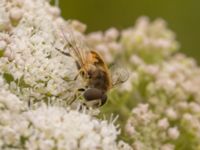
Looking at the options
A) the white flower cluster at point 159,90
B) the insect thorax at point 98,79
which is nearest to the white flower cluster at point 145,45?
the white flower cluster at point 159,90

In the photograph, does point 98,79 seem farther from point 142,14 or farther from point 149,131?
point 142,14

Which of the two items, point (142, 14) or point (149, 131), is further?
point (142, 14)

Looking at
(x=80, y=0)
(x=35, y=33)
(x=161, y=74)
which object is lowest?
(x=35, y=33)

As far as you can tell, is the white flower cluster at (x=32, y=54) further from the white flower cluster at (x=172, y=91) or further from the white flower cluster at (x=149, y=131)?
the white flower cluster at (x=172, y=91)

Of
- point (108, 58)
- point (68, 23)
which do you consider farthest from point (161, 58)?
point (68, 23)

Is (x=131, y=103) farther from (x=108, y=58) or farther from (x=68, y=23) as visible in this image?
(x=68, y=23)

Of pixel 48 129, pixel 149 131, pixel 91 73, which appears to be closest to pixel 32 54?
pixel 91 73
